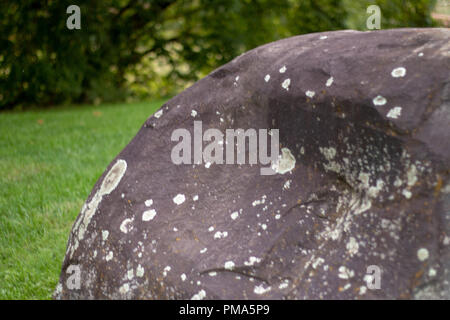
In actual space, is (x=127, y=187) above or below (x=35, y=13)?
below

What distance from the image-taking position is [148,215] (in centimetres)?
241

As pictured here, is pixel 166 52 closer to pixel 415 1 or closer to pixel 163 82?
pixel 163 82

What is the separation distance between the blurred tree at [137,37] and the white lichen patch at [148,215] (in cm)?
751

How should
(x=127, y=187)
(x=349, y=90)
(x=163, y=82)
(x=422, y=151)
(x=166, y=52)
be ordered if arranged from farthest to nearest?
(x=163, y=82)
(x=166, y=52)
(x=127, y=187)
(x=349, y=90)
(x=422, y=151)

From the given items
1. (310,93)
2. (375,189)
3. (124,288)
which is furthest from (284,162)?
(124,288)

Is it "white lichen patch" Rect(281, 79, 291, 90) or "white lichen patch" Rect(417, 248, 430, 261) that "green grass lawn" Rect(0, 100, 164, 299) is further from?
"white lichen patch" Rect(417, 248, 430, 261)

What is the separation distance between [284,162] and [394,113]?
58 centimetres

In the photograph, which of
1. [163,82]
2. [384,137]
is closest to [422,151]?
[384,137]

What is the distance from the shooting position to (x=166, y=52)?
37.4ft

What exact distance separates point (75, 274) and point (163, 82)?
32.9ft

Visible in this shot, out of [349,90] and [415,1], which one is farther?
[415,1]

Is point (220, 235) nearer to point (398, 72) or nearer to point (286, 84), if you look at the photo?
point (286, 84)

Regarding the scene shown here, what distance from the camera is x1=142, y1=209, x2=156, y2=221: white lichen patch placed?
2.40 metres

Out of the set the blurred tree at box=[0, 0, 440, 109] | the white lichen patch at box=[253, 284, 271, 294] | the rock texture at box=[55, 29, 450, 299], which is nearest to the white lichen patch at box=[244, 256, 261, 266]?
the rock texture at box=[55, 29, 450, 299]
